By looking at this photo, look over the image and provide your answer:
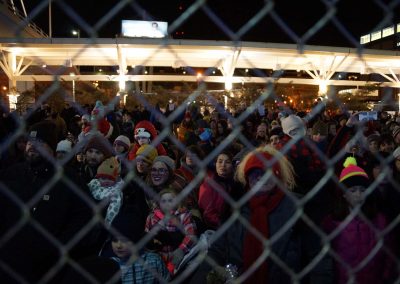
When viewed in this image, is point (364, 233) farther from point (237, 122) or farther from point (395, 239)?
point (237, 122)

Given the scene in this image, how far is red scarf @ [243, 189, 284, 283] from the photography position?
2807 mm

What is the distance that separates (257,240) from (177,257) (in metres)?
0.97

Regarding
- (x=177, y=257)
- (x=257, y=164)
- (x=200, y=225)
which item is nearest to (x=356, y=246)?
(x=257, y=164)

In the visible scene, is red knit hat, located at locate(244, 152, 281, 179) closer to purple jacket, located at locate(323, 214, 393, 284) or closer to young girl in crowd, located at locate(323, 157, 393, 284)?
young girl in crowd, located at locate(323, 157, 393, 284)

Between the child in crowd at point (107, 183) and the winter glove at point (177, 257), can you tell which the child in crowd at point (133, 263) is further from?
the child in crowd at point (107, 183)

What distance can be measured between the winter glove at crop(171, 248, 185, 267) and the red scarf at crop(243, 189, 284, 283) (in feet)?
2.63

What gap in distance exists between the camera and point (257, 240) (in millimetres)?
2803

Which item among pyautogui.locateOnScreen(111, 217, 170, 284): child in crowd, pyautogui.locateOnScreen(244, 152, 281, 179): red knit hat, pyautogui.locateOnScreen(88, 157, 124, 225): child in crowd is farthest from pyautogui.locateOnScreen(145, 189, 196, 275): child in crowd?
pyautogui.locateOnScreen(244, 152, 281, 179): red knit hat

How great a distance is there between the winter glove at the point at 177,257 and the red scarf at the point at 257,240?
802 millimetres

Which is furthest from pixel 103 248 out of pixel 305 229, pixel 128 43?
pixel 128 43

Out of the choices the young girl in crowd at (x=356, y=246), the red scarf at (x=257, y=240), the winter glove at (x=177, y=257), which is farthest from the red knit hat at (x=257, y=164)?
the winter glove at (x=177, y=257)

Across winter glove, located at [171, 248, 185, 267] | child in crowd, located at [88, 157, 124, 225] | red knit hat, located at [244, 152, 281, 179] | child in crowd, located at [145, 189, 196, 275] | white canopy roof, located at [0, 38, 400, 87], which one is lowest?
winter glove, located at [171, 248, 185, 267]

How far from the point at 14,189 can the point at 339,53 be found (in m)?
22.9

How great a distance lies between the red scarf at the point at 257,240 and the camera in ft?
9.21
